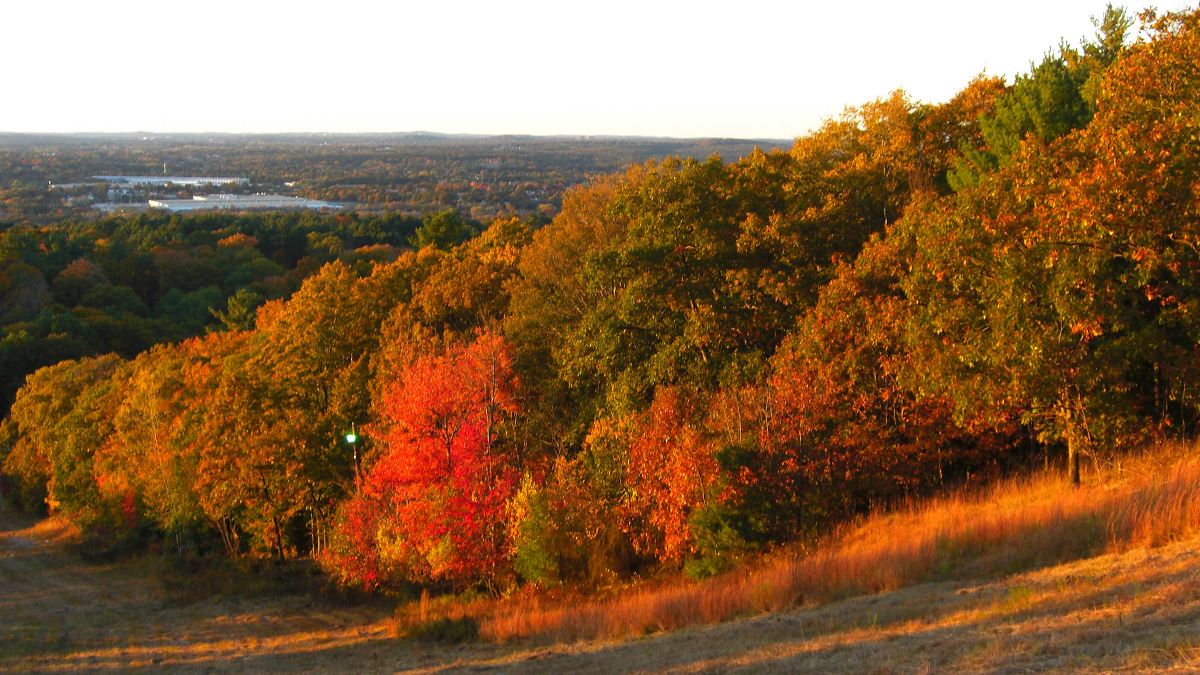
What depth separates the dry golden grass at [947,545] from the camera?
545 inches

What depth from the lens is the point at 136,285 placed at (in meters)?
108

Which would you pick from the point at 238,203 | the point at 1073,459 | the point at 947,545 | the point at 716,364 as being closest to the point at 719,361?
the point at 716,364

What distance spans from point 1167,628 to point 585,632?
36.7ft

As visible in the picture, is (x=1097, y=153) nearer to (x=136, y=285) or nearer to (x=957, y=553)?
(x=957, y=553)

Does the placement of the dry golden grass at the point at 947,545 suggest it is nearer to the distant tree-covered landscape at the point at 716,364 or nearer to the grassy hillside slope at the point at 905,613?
the grassy hillside slope at the point at 905,613

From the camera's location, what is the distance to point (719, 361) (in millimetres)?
27594

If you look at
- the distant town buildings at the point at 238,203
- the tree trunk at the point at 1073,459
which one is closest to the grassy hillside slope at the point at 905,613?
the tree trunk at the point at 1073,459

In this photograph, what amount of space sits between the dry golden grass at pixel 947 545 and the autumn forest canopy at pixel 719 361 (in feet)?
4.82

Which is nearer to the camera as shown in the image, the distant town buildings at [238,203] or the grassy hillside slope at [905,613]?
the grassy hillside slope at [905,613]

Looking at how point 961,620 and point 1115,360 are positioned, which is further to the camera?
point 1115,360

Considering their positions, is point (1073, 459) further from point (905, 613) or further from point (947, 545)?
point (905, 613)

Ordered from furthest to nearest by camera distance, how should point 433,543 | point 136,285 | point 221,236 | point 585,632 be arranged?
point 221,236 < point 136,285 < point 433,543 < point 585,632

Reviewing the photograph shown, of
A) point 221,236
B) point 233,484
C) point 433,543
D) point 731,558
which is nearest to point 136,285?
point 221,236

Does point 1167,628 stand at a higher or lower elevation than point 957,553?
higher
